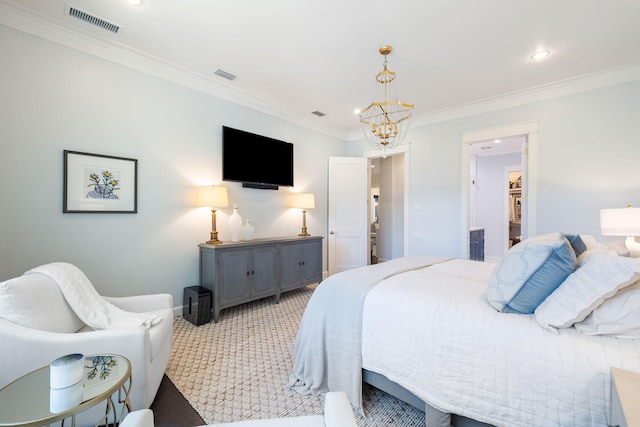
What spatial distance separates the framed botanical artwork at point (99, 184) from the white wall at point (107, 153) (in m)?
0.06

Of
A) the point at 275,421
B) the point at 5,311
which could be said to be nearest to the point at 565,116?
the point at 275,421

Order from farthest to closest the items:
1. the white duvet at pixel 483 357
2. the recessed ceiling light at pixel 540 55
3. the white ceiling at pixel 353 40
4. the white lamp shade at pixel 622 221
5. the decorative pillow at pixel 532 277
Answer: the recessed ceiling light at pixel 540 55
the white lamp shade at pixel 622 221
the white ceiling at pixel 353 40
the decorative pillow at pixel 532 277
the white duvet at pixel 483 357

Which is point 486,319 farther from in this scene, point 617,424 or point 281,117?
point 281,117

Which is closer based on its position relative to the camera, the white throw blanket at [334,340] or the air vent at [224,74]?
A: the white throw blanket at [334,340]

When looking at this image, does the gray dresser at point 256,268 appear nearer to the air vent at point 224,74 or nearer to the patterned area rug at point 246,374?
the patterned area rug at point 246,374

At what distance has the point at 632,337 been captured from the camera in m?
1.09

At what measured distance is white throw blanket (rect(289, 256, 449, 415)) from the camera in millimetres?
1686

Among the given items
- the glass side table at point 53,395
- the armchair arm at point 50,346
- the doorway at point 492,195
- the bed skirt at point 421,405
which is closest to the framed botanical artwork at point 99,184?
the armchair arm at point 50,346

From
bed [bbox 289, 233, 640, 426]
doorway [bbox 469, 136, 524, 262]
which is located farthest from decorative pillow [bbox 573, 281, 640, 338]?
doorway [bbox 469, 136, 524, 262]

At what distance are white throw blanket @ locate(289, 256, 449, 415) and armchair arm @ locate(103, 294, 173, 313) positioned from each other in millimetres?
1098

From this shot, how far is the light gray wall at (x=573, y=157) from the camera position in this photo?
10.2 ft

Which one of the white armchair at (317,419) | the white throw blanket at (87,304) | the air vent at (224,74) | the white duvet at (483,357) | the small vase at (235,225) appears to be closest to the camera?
the white armchair at (317,419)

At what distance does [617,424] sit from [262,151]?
3.91 m

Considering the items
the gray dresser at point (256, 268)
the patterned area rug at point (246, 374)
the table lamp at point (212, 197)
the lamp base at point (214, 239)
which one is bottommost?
the patterned area rug at point (246, 374)
